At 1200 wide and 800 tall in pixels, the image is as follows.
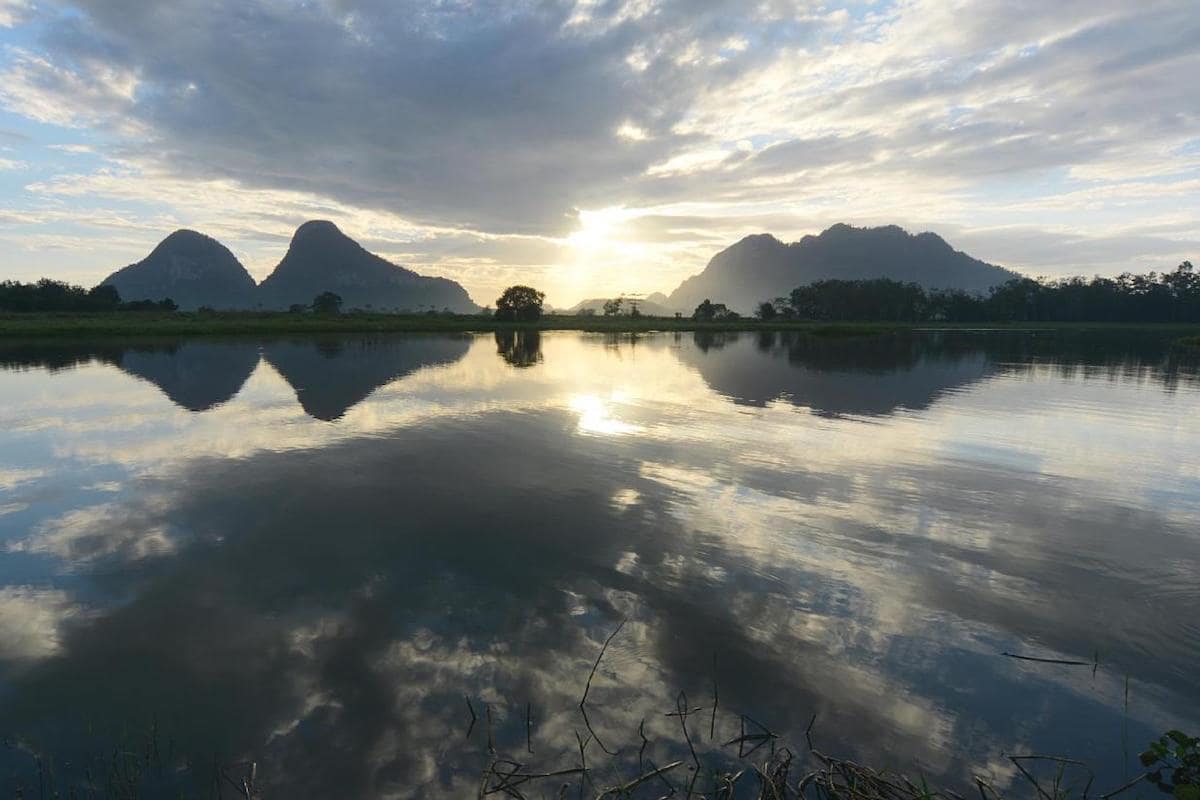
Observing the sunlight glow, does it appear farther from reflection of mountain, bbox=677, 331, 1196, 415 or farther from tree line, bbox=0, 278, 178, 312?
tree line, bbox=0, 278, 178, 312

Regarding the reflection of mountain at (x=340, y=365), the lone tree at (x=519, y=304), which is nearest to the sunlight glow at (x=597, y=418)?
the reflection of mountain at (x=340, y=365)

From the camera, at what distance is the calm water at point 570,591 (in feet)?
23.7

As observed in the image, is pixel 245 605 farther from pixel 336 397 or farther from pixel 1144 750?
pixel 336 397

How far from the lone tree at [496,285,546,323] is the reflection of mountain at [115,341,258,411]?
9035cm

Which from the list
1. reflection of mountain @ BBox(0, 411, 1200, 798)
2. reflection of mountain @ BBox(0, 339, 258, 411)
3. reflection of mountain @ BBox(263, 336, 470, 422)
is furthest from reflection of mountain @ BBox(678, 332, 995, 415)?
reflection of mountain @ BBox(0, 339, 258, 411)

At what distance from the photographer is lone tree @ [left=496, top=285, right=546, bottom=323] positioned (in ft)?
514

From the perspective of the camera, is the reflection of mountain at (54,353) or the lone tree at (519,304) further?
the lone tree at (519,304)

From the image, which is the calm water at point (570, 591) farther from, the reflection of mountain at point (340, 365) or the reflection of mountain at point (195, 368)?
the reflection of mountain at point (195, 368)

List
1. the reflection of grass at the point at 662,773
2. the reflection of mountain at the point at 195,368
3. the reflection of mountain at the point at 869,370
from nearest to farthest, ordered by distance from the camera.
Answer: the reflection of grass at the point at 662,773
the reflection of mountain at the point at 869,370
the reflection of mountain at the point at 195,368

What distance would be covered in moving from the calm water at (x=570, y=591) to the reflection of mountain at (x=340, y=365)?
23.7ft

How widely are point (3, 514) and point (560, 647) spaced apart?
1612 cm

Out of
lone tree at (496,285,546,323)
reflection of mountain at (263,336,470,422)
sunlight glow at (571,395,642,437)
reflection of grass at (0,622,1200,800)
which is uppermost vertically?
lone tree at (496,285,546,323)

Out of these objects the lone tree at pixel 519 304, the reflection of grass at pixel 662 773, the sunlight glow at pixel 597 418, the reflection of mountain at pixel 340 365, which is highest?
the lone tree at pixel 519 304

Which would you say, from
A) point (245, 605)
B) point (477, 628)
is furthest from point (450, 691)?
point (245, 605)
